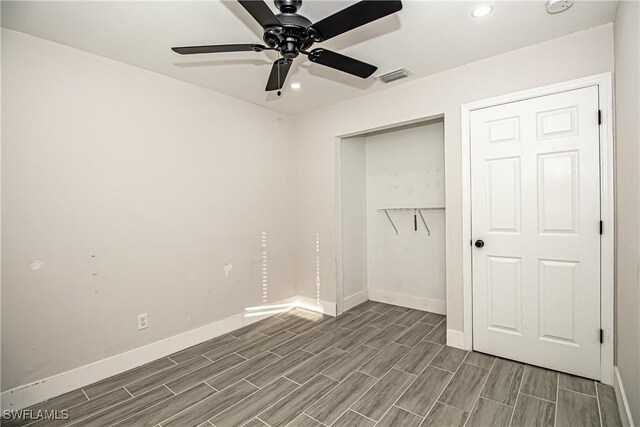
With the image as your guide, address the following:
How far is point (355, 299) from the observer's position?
4.18 meters

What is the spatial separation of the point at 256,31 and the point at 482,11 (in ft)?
5.07

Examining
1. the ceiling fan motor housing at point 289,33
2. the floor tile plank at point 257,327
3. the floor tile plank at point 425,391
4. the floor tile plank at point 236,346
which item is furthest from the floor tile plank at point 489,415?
the ceiling fan motor housing at point 289,33

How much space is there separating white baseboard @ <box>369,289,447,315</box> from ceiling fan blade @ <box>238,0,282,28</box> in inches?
136

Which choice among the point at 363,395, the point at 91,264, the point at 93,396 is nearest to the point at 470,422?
the point at 363,395

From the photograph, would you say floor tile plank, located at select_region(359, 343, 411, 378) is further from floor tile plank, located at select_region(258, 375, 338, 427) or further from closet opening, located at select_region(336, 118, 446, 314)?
closet opening, located at select_region(336, 118, 446, 314)

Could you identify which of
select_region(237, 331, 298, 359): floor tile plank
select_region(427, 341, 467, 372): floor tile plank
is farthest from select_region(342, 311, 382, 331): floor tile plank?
select_region(427, 341, 467, 372): floor tile plank

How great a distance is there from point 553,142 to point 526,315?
1426 mm

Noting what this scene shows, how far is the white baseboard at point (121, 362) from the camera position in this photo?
2123mm

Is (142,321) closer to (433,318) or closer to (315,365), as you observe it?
(315,365)

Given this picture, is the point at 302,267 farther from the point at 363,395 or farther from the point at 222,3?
the point at 222,3

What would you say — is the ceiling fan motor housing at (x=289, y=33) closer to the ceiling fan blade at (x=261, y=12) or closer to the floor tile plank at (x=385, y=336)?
the ceiling fan blade at (x=261, y=12)

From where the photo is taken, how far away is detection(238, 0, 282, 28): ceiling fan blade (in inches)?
56.4

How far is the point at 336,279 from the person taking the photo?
153 inches

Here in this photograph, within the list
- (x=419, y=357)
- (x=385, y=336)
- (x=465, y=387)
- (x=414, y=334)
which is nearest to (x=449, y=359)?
(x=419, y=357)
